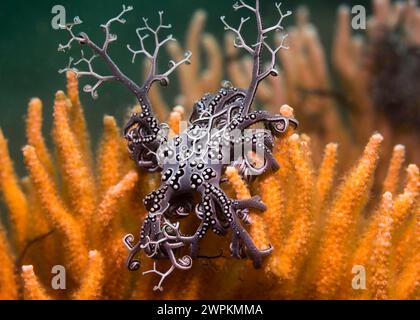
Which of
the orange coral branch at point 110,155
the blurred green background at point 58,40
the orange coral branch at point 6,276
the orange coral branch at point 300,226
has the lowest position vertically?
the orange coral branch at point 6,276

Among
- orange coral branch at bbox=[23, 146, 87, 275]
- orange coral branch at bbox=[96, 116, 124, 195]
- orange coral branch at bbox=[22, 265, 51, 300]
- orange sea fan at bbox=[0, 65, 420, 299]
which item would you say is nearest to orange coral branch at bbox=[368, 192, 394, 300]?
orange sea fan at bbox=[0, 65, 420, 299]

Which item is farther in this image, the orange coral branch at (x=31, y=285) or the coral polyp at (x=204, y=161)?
the orange coral branch at (x=31, y=285)

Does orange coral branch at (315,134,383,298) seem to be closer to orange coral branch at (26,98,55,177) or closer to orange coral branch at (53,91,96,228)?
orange coral branch at (53,91,96,228)

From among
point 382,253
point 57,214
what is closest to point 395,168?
point 382,253

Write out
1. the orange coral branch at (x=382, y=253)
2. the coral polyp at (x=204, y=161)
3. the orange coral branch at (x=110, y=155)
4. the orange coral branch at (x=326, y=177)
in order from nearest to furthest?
the coral polyp at (x=204, y=161) < the orange coral branch at (x=382, y=253) < the orange coral branch at (x=326, y=177) < the orange coral branch at (x=110, y=155)

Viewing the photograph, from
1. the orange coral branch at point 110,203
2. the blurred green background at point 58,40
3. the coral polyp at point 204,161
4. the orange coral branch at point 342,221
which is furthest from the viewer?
the blurred green background at point 58,40

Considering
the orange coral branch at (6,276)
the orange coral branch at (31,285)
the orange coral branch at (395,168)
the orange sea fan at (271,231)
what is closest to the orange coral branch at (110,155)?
the orange sea fan at (271,231)

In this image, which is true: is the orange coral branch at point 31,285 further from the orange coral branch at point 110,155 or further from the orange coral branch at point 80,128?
the orange coral branch at point 80,128
